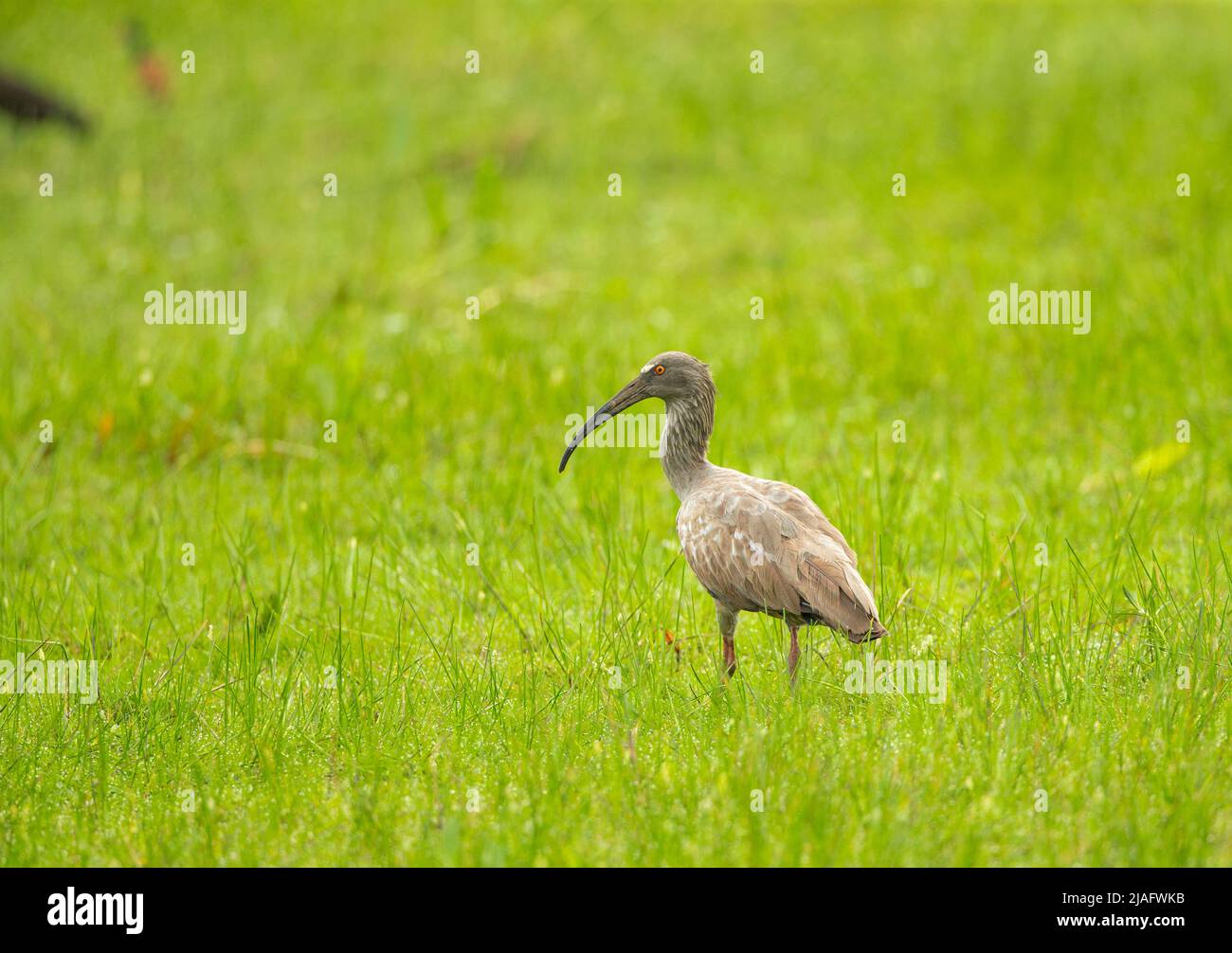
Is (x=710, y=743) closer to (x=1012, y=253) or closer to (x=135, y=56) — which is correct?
(x=1012, y=253)

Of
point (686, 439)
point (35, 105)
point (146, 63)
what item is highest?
point (146, 63)

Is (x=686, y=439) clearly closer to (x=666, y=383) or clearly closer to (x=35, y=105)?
(x=666, y=383)

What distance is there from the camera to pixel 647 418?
8250 millimetres

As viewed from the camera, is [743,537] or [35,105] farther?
[35,105]

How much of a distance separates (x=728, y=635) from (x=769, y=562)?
1.64 ft

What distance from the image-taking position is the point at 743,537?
16.3 ft

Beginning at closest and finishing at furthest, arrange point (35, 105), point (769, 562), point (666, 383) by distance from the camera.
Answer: point (769, 562) → point (666, 383) → point (35, 105)

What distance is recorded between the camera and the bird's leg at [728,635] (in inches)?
205

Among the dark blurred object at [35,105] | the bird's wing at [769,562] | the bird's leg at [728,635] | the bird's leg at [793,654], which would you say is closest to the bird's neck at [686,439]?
the bird's wing at [769,562]

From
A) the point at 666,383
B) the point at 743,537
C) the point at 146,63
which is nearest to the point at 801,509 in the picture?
the point at 743,537

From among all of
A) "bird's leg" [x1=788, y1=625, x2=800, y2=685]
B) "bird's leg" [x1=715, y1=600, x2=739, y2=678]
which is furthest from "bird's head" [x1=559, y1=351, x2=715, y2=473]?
"bird's leg" [x1=788, y1=625, x2=800, y2=685]

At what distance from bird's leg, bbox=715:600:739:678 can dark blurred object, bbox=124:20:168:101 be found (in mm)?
13276
